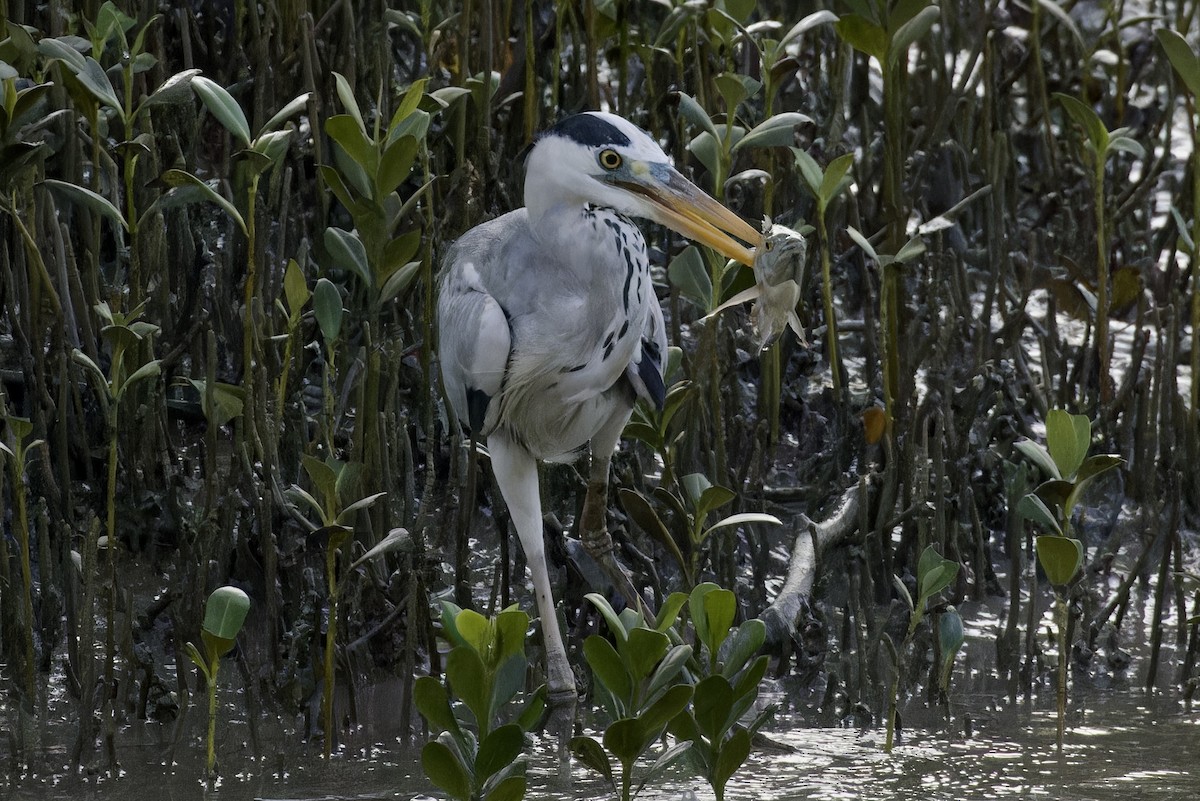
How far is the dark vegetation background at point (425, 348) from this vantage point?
9.96ft

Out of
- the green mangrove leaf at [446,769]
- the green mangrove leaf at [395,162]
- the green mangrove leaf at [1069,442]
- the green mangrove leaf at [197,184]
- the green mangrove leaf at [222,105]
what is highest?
the green mangrove leaf at [222,105]

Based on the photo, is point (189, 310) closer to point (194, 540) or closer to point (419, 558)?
point (194, 540)

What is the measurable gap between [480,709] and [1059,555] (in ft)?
3.74

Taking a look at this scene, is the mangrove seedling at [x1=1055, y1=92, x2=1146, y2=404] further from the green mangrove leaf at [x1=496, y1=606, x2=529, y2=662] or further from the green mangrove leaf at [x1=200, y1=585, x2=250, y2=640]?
the green mangrove leaf at [x1=200, y1=585, x2=250, y2=640]

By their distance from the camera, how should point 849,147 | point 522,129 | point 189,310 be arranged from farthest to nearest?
point 849,147, point 522,129, point 189,310

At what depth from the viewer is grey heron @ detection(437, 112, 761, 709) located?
2826 millimetres

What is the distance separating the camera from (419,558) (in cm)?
329

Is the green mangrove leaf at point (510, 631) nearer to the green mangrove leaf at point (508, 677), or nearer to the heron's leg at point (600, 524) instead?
the green mangrove leaf at point (508, 677)

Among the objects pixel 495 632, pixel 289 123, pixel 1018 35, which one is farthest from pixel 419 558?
pixel 1018 35

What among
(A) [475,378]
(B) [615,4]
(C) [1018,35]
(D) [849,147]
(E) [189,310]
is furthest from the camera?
(C) [1018,35]

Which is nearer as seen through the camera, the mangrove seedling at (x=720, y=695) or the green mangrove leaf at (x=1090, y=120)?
the mangrove seedling at (x=720, y=695)

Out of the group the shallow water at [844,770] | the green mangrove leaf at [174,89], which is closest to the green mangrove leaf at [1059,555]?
the shallow water at [844,770]

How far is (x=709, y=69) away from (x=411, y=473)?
1.92 meters

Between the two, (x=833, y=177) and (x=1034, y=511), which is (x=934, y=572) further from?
(x=833, y=177)
